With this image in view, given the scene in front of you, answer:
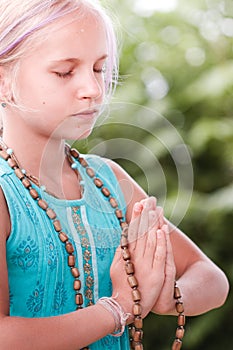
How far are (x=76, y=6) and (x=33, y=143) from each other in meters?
0.26

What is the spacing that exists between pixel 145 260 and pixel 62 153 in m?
0.27

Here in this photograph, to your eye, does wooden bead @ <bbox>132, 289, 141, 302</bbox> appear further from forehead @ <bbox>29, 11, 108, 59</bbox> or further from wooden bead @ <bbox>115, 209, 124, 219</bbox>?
forehead @ <bbox>29, 11, 108, 59</bbox>

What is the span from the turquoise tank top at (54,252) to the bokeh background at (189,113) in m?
1.50

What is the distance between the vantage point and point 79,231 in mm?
1329

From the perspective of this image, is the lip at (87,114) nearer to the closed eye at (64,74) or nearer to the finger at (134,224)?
the closed eye at (64,74)

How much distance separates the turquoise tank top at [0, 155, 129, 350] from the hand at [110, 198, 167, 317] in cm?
5

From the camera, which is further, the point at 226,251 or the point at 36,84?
the point at 226,251

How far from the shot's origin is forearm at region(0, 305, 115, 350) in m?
1.13

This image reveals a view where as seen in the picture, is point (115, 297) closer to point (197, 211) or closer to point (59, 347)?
point (59, 347)

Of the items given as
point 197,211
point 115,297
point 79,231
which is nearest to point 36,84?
point 79,231

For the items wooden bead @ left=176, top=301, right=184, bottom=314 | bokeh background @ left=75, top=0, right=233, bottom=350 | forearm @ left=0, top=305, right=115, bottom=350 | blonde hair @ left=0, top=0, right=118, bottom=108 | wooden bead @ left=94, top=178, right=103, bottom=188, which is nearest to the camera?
forearm @ left=0, top=305, right=115, bottom=350

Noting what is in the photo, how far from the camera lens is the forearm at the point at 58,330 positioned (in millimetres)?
1126

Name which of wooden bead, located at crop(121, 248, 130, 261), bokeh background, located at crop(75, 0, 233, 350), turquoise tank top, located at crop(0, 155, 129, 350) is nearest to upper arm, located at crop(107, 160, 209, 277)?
turquoise tank top, located at crop(0, 155, 129, 350)

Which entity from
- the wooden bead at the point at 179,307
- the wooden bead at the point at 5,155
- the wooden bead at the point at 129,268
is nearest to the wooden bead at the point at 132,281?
the wooden bead at the point at 129,268
